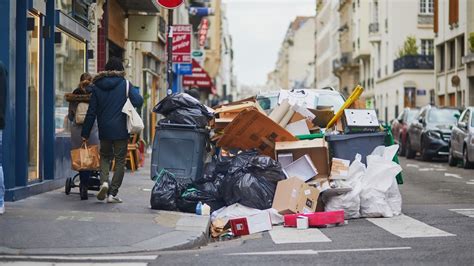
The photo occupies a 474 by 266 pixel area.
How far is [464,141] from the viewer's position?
23922mm

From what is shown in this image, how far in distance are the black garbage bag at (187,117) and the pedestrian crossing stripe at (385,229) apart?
2262mm

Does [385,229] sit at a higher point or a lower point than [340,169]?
lower

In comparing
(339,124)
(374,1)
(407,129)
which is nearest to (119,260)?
(339,124)

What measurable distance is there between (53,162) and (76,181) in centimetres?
92

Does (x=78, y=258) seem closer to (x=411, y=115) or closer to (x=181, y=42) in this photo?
(x=181, y=42)

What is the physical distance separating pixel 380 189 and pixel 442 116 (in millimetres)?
17338

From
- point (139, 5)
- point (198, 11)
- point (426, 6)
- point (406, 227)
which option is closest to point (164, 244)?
point (406, 227)

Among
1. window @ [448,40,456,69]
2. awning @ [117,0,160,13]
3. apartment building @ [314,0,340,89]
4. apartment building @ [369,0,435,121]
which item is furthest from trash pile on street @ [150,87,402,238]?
apartment building @ [314,0,340,89]

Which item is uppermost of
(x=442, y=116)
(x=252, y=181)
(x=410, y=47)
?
(x=410, y=47)

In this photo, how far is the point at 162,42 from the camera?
37.4m

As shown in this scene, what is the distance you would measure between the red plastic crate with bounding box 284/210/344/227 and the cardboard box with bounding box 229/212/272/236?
30 centimetres

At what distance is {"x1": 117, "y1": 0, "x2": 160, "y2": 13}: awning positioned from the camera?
81.5 ft

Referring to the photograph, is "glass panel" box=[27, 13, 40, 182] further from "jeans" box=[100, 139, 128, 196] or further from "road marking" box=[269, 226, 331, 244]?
"road marking" box=[269, 226, 331, 244]

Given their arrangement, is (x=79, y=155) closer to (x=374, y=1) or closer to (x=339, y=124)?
(x=339, y=124)
